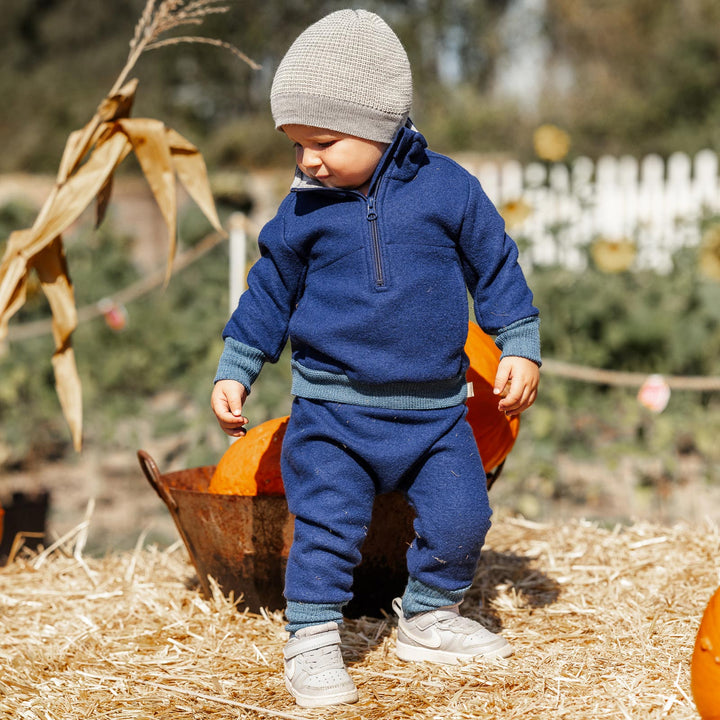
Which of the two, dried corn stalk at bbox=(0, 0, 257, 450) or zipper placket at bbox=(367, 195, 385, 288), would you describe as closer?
zipper placket at bbox=(367, 195, 385, 288)

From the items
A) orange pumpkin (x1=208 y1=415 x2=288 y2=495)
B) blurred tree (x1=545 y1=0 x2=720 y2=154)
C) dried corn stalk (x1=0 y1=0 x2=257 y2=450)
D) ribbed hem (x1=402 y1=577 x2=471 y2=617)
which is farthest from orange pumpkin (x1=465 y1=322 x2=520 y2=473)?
blurred tree (x1=545 y1=0 x2=720 y2=154)

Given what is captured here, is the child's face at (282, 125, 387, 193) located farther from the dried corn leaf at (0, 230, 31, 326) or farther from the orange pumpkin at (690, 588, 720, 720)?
the dried corn leaf at (0, 230, 31, 326)

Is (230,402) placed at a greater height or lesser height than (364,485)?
greater

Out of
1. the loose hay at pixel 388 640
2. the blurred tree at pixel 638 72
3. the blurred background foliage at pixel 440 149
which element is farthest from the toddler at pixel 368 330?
the blurred tree at pixel 638 72

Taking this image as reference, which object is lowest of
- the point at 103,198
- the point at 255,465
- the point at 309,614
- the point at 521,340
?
the point at 309,614

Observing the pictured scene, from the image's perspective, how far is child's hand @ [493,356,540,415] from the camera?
2.17 metres

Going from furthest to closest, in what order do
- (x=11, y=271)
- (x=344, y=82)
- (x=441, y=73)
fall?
(x=441, y=73) < (x=11, y=271) < (x=344, y=82)

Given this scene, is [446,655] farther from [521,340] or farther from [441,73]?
[441,73]

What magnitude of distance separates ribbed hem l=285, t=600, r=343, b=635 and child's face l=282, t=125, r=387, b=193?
937 mm

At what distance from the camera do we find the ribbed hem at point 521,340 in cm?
219

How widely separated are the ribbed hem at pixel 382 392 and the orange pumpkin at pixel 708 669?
715 mm

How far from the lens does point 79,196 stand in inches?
125

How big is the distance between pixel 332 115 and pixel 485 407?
88 cm

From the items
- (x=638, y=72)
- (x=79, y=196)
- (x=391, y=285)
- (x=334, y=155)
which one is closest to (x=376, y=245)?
(x=391, y=285)
